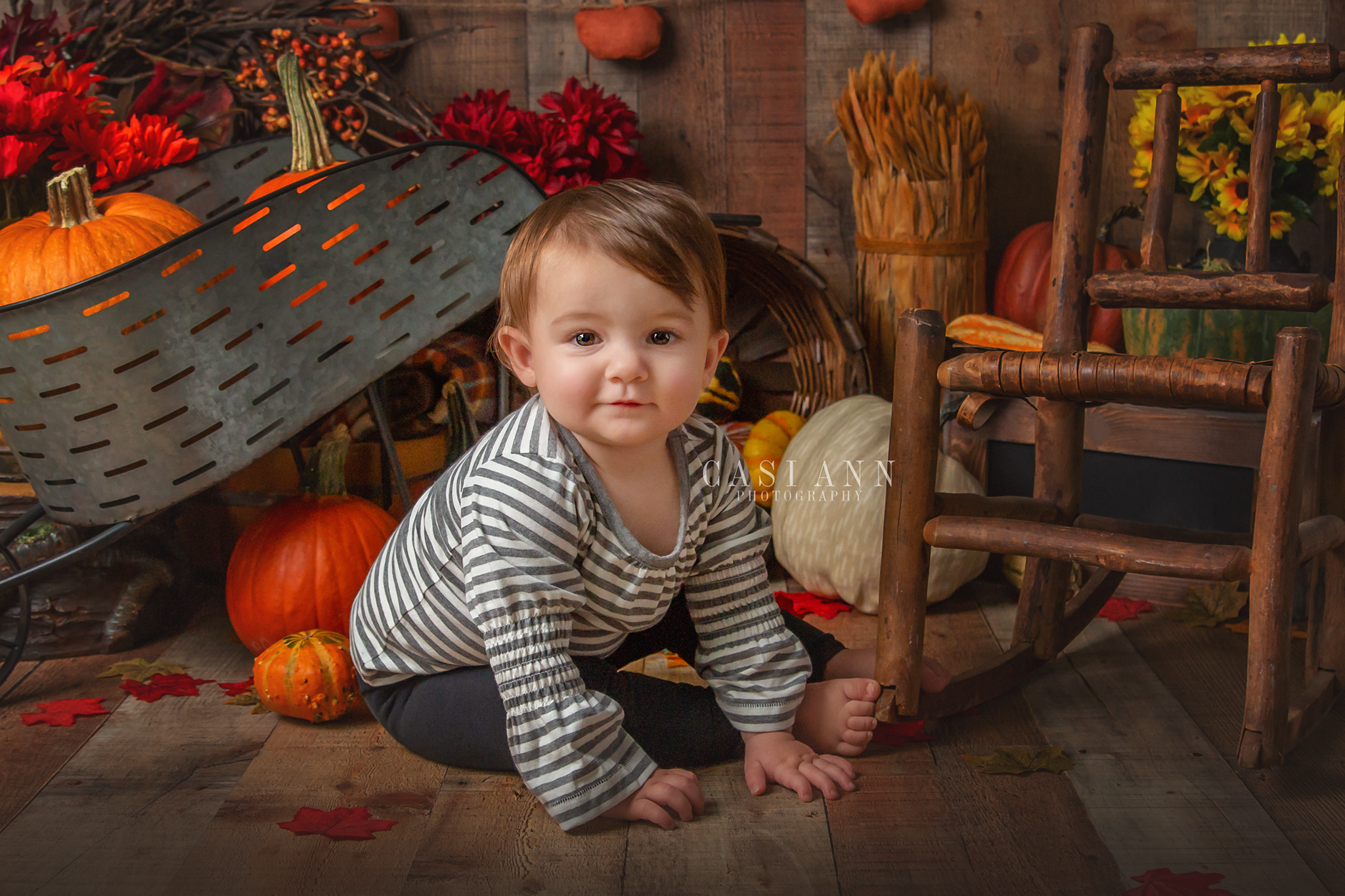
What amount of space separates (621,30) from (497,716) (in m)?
1.47

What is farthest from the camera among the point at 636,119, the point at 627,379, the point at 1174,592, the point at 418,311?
the point at 636,119

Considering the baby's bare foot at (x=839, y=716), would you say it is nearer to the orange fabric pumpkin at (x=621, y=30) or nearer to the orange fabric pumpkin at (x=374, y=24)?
the orange fabric pumpkin at (x=621, y=30)

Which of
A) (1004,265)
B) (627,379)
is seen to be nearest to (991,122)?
(1004,265)

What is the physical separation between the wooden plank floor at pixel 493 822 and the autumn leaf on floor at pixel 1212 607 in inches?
11.2

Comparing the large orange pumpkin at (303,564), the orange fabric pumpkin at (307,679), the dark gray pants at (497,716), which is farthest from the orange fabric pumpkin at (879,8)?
the orange fabric pumpkin at (307,679)

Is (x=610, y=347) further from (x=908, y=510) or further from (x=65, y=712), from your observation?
(x=65, y=712)

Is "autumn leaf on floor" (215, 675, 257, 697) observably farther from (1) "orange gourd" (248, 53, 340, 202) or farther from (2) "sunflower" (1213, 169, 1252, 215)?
(2) "sunflower" (1213, 169, 1252, 215)

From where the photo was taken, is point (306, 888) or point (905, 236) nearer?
point (306, 888)

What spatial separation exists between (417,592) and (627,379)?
1.18 ft

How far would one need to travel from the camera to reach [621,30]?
2127mm

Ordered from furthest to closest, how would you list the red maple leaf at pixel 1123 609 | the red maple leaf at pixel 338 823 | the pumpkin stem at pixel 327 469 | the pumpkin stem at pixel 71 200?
the red maple leaf at pixel 1123 609
the pumpkin stem at pixel 327 469
the pumpkin stem at pixel 71 200
the red maple leaf at pixel 338 823

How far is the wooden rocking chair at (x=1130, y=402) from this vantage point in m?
1.11

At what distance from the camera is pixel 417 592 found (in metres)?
1.17

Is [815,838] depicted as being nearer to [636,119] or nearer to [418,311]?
[418,311]
